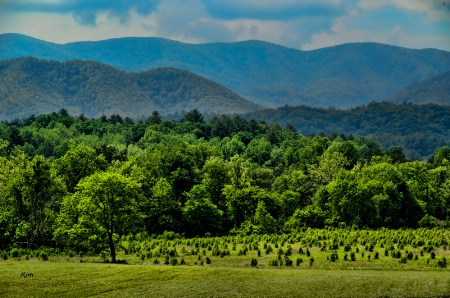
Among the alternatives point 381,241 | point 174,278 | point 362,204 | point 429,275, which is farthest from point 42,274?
point 362,204

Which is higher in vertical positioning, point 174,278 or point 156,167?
point 156,167

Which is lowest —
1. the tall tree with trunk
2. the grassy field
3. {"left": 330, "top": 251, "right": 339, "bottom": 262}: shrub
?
the grassy field

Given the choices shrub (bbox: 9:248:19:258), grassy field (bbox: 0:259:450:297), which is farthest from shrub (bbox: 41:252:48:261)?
grassy field (bbox: 0:259:450:297)

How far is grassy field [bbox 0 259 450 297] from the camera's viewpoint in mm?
44656

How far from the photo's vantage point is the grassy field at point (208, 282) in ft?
147

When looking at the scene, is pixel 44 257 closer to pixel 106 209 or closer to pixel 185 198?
pixel 106 209

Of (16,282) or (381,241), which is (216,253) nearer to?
(381,241)

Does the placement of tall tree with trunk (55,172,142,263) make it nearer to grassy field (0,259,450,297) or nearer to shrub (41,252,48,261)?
shrub (41,252,48,261)

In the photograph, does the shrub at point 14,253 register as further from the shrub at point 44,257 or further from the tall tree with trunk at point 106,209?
the tall tree with trunk at point 106,209

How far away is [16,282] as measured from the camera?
46.4 meters

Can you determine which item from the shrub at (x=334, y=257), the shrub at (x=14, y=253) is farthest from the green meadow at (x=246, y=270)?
the shrub at (x=14, y=253)

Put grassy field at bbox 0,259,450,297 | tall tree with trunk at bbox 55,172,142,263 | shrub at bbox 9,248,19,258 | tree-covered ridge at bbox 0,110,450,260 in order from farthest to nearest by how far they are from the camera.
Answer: shrub at bbox 9,248,19,258 < tree-covered ridge at bbox 0,110,450,260 < tall tree with trunk at bbox 55,172,142,263 < grassy field at bbox 0,259,450,297

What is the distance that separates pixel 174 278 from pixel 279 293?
9.83 meters

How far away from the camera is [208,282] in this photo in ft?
159
